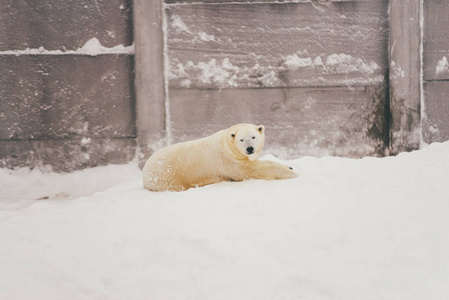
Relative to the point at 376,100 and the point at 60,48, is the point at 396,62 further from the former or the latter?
the point at 60,48

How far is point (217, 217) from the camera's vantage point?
1.95 m

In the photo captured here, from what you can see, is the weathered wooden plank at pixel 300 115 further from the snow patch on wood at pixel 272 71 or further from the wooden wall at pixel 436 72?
the wooden wall at pixel 436 72

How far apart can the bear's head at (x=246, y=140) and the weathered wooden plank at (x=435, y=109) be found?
5.95 ft

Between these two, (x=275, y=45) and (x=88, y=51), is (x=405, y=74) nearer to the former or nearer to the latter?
(x=275, y=45)

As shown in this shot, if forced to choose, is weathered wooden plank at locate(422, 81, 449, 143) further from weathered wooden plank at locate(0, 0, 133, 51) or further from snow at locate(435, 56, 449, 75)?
weathered wooden plank at locate(0, 0, 133, 51)

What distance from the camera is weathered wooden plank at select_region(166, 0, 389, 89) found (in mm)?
3740

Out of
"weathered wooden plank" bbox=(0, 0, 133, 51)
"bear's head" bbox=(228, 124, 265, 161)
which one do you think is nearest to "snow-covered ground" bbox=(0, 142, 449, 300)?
"bear's head" bbox=(228, 124, 265, 161)

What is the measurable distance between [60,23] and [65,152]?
3.76ft

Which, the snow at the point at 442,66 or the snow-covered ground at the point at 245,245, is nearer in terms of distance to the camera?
the snow-covered ground at the point at 245,245

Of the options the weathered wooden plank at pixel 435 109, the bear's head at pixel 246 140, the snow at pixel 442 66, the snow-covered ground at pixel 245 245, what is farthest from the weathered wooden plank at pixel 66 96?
the snow at pixel 442 66

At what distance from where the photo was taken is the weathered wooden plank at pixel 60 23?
3.76m

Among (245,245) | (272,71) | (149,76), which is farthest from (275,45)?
(245,245)

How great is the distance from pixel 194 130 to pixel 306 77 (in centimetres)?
110

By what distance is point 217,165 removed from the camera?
2.78 metres
